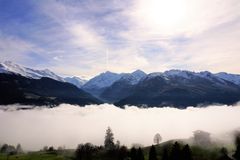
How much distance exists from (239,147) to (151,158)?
134 ft

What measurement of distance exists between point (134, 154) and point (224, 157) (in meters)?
60.5

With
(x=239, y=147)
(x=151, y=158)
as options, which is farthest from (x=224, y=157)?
(x=151, y=158)

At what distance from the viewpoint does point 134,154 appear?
6412 inches

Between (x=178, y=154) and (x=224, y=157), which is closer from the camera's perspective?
(x=178, y=154)

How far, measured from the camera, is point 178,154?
14100 cm

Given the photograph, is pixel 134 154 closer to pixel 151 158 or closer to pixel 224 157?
pixel 151 158

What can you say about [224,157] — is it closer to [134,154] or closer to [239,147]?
[239,147]

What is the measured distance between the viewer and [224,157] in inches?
7687

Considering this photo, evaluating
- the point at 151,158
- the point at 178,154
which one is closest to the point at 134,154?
the point at 151,158

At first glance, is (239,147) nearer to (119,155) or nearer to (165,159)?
(165,159)

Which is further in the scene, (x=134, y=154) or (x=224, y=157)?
(x=224, y=157)

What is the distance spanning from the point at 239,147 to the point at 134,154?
157 ft

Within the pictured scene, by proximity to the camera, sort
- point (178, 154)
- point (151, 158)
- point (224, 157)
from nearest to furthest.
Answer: point (178, 154), point (151, 158), point (224, 157)

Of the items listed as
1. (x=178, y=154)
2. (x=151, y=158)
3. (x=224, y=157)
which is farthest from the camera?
(x=224, y=157)
